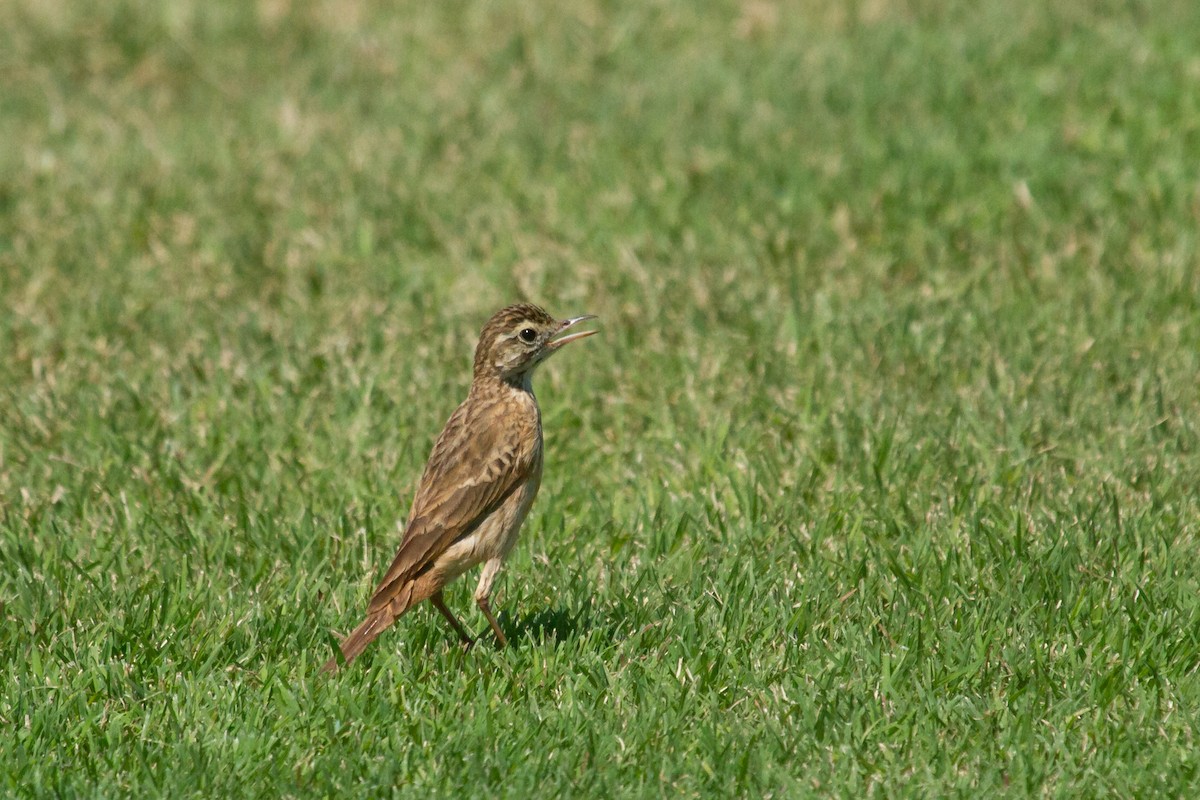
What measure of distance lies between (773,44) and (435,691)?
841 centimetres

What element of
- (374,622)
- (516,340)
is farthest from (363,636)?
(516,340)

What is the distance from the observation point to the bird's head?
6645 mm

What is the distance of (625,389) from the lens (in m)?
8.60

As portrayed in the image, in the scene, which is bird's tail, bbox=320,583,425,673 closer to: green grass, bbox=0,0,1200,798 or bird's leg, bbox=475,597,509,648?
green grass, bbox=0,0,1200,798

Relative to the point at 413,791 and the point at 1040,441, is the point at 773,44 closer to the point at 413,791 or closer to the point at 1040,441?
the point at 1040,441

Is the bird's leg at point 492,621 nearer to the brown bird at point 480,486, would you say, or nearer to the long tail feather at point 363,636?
the brown bird at point 480,486

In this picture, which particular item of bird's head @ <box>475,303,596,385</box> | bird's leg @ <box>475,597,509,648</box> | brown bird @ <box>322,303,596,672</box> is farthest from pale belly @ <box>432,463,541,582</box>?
bird's head @ <box>475,303,596,385</box>

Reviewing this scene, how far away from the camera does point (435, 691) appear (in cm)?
580

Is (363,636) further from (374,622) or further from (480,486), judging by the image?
(480,486)

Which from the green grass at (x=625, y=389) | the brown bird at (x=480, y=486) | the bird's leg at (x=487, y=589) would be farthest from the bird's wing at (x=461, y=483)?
the green grass at (x=625, y=389)

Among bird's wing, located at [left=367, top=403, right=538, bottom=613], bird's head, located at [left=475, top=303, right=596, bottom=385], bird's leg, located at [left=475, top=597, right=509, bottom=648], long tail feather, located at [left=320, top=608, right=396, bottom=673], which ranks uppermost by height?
bird's head, located at [left=475, top=303, right=596, bottom=385]

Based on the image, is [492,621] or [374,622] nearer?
[374,622]

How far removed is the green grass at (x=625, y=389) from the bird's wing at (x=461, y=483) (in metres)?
0.38

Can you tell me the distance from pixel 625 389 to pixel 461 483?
7.87 feet
